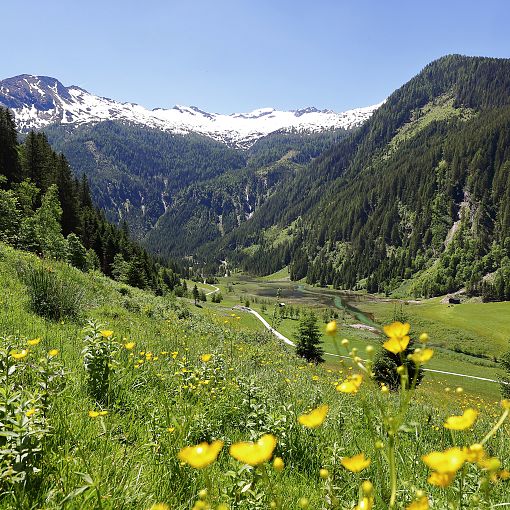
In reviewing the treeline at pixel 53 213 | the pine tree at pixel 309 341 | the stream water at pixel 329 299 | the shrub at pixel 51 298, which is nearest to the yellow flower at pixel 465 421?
the shrub at pixel 51 298

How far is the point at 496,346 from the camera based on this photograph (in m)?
61.1

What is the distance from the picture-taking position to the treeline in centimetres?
3088

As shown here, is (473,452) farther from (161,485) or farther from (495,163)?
(495,163)

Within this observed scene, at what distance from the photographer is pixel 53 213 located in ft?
125

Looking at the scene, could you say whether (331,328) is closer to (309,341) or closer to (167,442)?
(167,442)

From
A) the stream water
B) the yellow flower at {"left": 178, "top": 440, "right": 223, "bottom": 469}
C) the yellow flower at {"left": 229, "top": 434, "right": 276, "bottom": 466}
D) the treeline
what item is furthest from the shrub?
the stream water

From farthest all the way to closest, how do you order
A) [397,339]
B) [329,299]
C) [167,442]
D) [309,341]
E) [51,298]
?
[329,299] < [309,341] < [51,298] < [167,442] < [397,339]

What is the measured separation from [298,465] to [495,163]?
637 ft

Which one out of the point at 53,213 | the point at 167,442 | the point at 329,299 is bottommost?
the point at 329,299

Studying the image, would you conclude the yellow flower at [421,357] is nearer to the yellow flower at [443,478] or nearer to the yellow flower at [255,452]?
the yellow flower at [443,478]

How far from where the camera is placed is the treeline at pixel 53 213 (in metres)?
30.9

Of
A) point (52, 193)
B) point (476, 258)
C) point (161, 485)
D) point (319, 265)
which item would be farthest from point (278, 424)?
point (319, 265)

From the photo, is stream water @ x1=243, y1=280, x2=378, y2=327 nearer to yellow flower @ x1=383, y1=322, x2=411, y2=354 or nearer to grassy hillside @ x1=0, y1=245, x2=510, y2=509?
grassy hillside @ x1=0, y1=245, x2=510, y2=509

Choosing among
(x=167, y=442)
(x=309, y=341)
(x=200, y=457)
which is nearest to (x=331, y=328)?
(x=200, y=457)
